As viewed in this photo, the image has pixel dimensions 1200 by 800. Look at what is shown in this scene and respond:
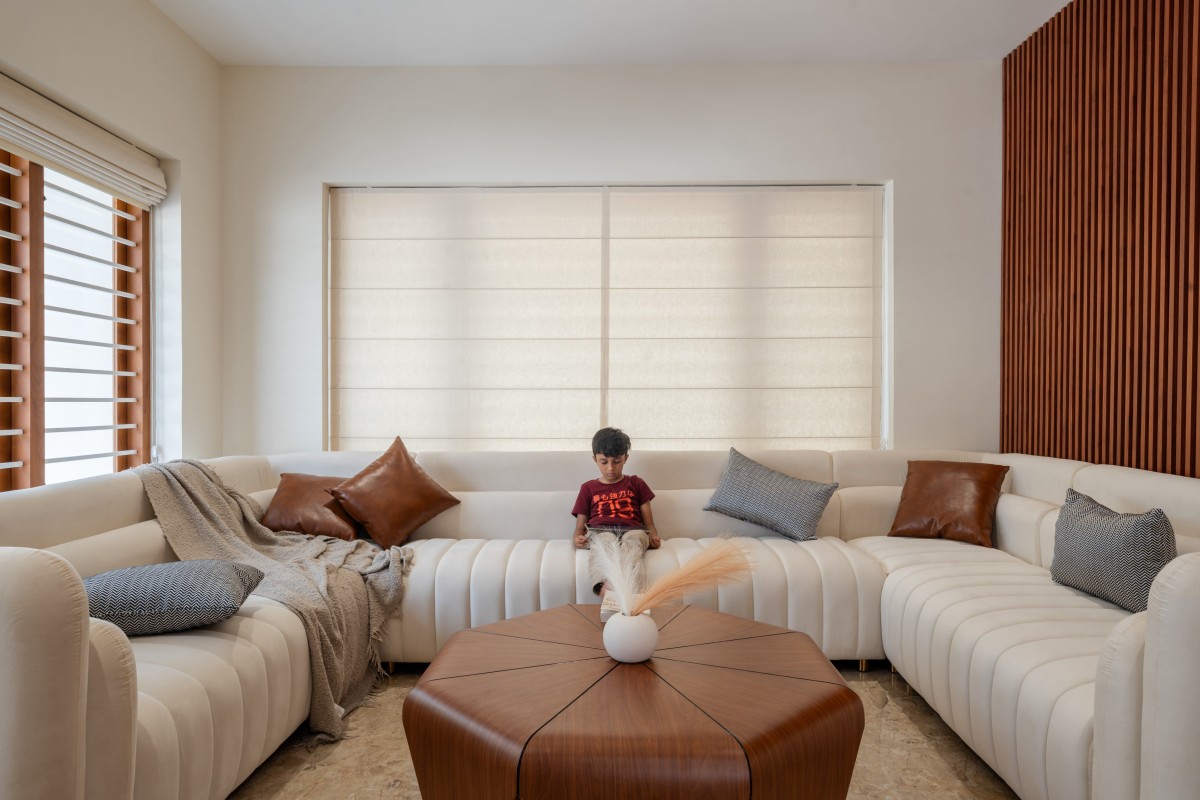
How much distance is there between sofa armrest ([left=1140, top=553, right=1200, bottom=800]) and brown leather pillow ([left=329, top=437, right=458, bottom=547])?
2.74 m

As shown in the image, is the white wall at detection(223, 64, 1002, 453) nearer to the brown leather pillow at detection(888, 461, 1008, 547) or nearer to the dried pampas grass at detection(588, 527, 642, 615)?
the brown leather pillow at detection(888, 461, 1008, 547)

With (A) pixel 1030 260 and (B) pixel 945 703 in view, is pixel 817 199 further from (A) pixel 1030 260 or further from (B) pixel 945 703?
(B) pixel 945 703

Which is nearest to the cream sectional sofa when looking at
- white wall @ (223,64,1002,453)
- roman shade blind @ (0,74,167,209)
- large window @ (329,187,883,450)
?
large window @ (329,187,883,450)

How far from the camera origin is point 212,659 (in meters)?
1.83

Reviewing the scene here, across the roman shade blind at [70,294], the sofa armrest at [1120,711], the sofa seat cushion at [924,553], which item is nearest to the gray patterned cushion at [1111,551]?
the sofa seat cushion at [924,553]

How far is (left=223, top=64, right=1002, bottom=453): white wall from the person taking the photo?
12.9 ft

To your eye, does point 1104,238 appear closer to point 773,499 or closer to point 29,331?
point 773,499

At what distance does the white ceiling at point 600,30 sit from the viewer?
3367mm

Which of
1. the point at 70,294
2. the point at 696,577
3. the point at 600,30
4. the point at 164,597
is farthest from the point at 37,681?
the point at 600,30

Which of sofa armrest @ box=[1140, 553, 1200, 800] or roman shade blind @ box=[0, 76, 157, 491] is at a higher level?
roman shade blind @ box=[0, 76, 157, 491]

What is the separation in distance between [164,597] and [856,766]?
2111 millimetres

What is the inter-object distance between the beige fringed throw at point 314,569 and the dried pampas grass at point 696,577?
47.5 inches

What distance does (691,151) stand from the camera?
3.93 m

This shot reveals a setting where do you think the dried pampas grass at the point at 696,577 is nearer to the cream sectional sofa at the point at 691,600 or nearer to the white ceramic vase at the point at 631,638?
the white ceramic vase at the point at 631,638
